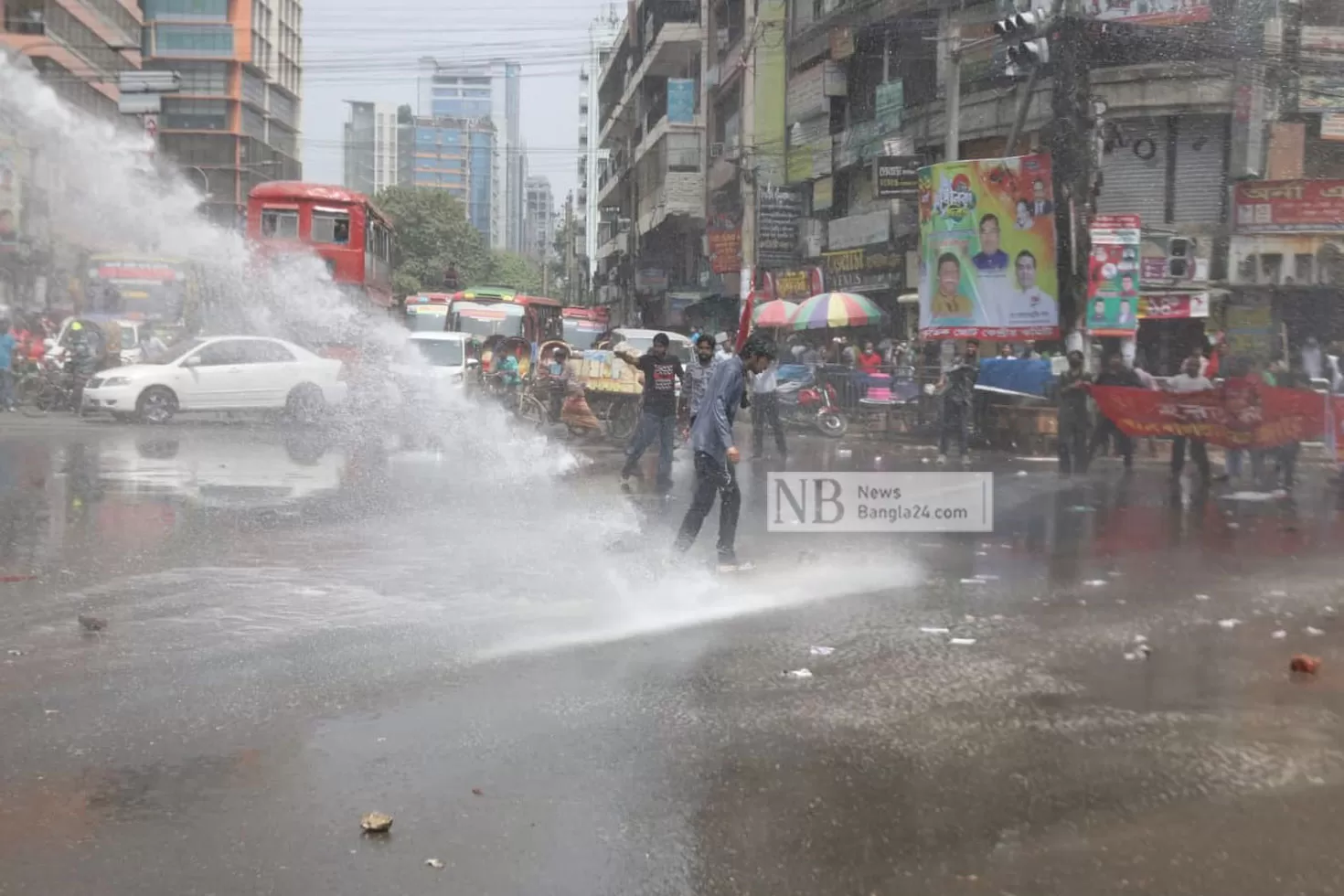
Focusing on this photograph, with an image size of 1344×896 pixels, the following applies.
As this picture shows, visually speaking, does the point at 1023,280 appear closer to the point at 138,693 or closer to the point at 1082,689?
the point at 1082,689

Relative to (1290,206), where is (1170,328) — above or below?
below

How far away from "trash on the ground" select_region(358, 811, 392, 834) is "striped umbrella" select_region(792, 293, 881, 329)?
2377 centimetres

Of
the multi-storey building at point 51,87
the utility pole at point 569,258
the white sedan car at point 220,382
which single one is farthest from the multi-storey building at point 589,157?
the white sedan car at point 220,382

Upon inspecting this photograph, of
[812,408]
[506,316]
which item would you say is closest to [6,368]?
[506,316]

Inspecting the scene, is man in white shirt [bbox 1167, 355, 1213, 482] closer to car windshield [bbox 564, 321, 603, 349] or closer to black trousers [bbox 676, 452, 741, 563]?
black trousers [bbox 676, 452, 741, 563]

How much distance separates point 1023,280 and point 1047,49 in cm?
359

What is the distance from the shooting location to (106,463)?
15500 millimetres

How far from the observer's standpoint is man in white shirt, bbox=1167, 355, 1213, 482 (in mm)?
15609

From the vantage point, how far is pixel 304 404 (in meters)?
21.5

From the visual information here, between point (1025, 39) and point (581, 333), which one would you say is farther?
point (581, 333)

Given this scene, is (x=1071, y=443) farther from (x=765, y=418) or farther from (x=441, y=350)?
(x=441, y=350)

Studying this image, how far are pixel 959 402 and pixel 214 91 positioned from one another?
8434 cm

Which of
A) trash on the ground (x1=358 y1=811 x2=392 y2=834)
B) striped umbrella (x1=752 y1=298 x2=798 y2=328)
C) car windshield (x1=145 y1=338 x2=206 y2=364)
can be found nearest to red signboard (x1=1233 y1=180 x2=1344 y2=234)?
striped umbrella (x1=752 y1=298 x2=798 y2=328)

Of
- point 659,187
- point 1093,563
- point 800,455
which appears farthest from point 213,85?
point 1093,563
